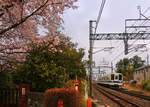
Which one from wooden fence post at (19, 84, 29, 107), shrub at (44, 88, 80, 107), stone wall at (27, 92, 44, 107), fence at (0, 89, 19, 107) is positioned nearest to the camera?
shrub at (44, 88, 80, 107)

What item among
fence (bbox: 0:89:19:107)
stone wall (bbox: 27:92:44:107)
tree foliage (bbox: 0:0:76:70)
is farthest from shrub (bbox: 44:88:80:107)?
stone wall (bbox: 27:92:44:107)

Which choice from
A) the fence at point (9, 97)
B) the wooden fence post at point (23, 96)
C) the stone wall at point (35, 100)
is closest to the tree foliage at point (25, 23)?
the wooden fence post at point (23, 96)

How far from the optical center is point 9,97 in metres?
20.9

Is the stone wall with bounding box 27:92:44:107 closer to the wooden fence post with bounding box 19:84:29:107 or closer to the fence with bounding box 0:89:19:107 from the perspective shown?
the fence with bounding box 0:89:19:107

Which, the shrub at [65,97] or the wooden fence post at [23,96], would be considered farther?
the wooden fence post at [23,96]

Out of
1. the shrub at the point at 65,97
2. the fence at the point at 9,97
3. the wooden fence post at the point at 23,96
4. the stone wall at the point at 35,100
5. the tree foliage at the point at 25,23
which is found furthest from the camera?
the stone wall at the point at 35,100

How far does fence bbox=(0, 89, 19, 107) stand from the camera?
20766 mm

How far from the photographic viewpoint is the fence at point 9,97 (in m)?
20.8

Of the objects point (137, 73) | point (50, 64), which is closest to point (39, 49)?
point (50, 64)

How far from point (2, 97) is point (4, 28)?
5.21 metres

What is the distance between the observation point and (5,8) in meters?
14.9

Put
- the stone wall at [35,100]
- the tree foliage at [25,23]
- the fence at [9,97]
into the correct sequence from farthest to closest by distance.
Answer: the stone wall at [35,100], the fence at [9,97], the tree foliage at [25,23]

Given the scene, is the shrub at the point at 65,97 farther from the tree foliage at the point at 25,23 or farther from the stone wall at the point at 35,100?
the stone wall at the point at 35,100

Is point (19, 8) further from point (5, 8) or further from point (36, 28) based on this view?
point (36, 28)
